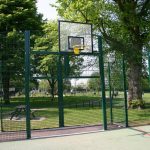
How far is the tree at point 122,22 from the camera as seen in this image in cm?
2461

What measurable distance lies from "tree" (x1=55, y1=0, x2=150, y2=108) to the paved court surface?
10.2 m

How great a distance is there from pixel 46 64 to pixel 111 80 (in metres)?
10.5

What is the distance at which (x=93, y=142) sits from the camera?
12.1 m

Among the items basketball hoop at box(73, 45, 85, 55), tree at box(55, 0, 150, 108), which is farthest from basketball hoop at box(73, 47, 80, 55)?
tree at box(55, 0, 150, 108)

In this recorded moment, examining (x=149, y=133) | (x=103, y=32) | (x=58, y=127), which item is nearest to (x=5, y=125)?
(x=58, y=127)

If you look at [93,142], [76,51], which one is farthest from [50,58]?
[93,142]

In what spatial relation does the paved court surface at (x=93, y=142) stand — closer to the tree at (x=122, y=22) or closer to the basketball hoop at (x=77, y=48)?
the basketball hoop at (x=77, y=48)

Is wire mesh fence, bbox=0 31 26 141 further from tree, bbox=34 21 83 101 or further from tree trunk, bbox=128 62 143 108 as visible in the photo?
tree trunk, bbox=128 62 143 108

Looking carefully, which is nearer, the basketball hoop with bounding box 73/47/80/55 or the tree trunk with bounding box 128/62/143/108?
the basketball hoop with bounding box 73/47/80/55

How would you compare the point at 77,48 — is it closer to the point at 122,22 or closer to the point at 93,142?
the point at 93,142

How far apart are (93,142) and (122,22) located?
15369 mm

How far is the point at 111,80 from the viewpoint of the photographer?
53.9 ft

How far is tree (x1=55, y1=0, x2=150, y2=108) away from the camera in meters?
24.6

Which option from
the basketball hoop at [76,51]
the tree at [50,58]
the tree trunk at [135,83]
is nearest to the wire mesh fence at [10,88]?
the basketball hoop at [76,51]
